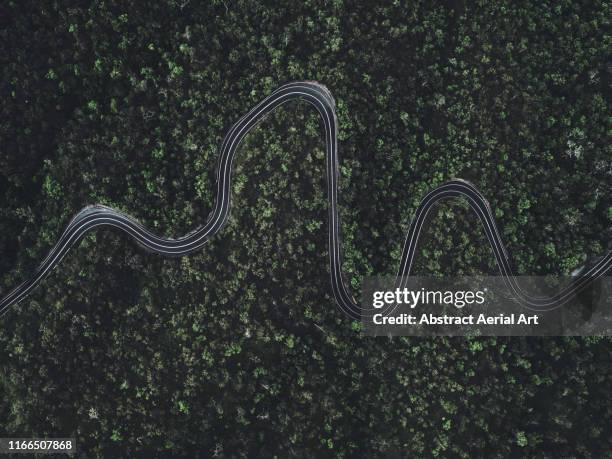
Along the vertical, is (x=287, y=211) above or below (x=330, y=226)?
above

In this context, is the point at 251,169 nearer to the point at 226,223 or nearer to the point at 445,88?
the point at 226,223

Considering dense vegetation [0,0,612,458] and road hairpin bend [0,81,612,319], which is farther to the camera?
road hairpin bend [0,81,612,319]

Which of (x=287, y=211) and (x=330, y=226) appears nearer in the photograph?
(x=287, y=211)

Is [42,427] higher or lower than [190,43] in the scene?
lower

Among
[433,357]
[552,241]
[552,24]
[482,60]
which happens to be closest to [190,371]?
[433,357]
